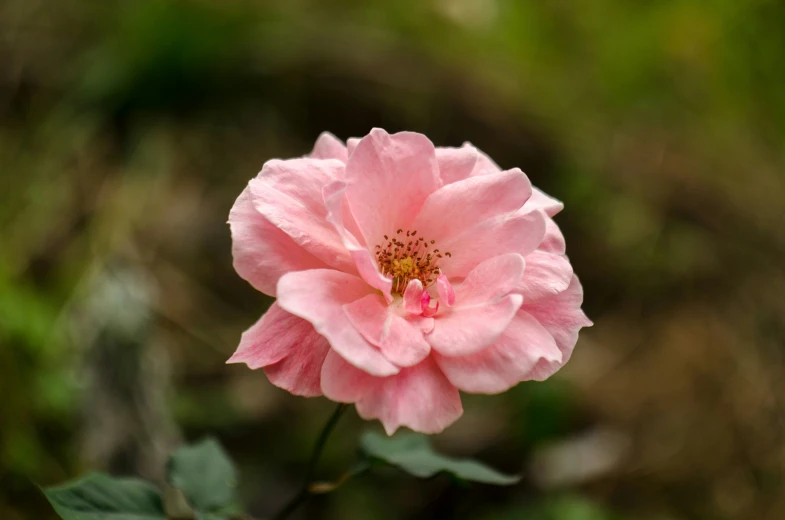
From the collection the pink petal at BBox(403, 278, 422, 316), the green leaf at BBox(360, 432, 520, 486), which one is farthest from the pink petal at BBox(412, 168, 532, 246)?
the green leaf at BBox(360, 432, 520, 486)

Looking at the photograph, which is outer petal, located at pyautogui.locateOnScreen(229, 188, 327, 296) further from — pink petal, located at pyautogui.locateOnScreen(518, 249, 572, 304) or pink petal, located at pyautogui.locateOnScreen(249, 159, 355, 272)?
pink petal, located at pyautogui.locateOnScreen(518, 249, 572, 304)

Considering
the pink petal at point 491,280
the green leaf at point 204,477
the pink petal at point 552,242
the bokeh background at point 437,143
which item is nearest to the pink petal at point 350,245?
the pink petal at point 491,280

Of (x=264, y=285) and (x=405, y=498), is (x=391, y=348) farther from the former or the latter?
(x=405, y=498)

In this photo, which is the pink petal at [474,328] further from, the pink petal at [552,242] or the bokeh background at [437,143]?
the bokeh background at [437,143]

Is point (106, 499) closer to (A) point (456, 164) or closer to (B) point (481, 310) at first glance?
(B) point (481, 310)

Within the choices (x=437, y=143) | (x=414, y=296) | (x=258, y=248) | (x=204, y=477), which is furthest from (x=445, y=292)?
(x=437, y=143)

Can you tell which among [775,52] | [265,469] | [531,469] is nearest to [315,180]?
[265,469]
